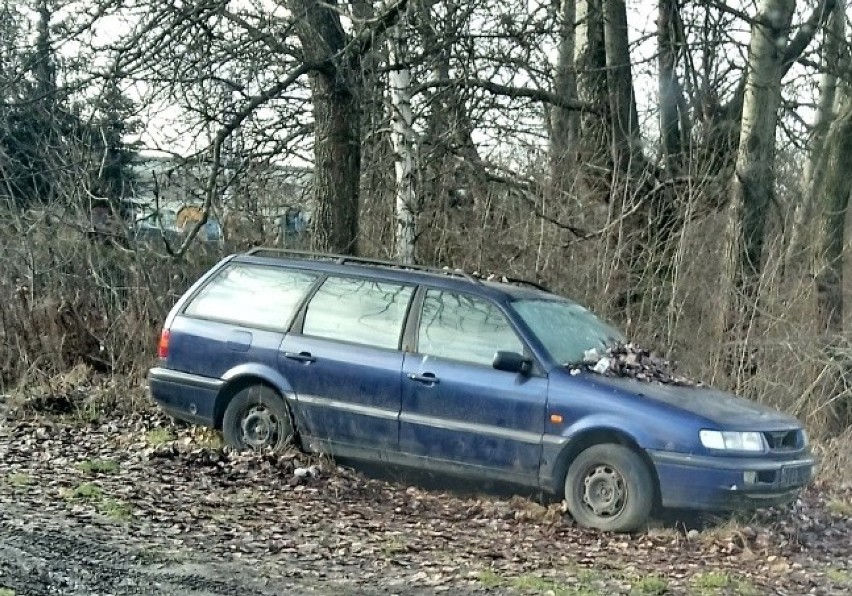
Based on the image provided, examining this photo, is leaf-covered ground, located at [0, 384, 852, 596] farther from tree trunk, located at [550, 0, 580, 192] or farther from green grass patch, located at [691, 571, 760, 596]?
tree trunk, located at [550, 0, 580, 192]

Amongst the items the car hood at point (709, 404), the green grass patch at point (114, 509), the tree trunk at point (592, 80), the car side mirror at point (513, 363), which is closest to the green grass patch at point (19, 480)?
the green grass patch at point (114, 509)

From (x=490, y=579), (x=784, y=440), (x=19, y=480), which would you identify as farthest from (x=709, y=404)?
(x=19, y=480)

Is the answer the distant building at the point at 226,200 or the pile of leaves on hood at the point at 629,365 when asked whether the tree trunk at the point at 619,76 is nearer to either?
the distant building at the point at 226,200

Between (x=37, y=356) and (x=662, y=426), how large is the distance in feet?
27.3

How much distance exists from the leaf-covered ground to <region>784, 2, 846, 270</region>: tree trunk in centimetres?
374

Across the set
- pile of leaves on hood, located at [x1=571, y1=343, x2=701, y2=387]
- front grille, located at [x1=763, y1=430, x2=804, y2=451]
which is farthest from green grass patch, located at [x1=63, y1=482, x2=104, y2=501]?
front grille, located at [x1=763, y1=430, x2=804, y2=451]

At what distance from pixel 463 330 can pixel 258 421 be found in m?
2.00

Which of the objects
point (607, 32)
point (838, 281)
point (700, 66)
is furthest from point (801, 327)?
point (607, 32)

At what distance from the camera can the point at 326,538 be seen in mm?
7258

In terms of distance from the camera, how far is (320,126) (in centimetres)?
1266

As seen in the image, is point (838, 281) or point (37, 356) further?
point (37, 356)

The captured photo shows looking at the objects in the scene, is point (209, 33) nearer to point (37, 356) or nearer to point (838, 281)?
point (37, 356)

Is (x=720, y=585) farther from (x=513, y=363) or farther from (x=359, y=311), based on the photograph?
(x=359, y=311)

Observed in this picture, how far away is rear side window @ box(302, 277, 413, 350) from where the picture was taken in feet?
29.4
